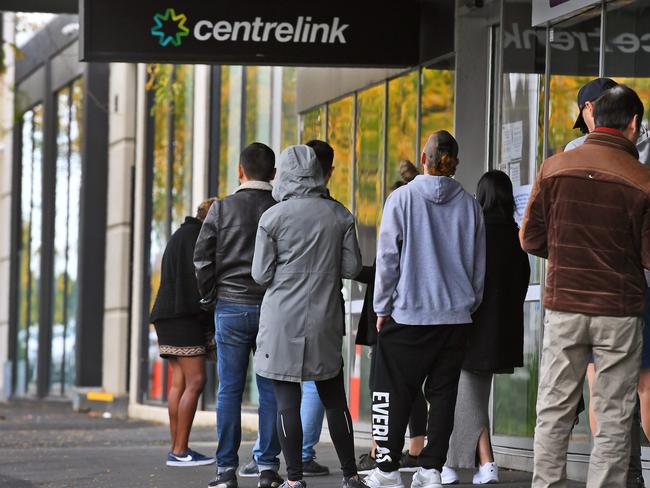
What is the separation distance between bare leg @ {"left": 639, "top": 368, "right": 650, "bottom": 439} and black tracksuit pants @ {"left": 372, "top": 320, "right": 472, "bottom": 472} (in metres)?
1.07

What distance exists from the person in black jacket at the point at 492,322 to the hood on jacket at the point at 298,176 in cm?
108

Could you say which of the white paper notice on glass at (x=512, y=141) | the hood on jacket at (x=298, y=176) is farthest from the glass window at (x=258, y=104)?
the hood on jacket at (x=298, y=176)

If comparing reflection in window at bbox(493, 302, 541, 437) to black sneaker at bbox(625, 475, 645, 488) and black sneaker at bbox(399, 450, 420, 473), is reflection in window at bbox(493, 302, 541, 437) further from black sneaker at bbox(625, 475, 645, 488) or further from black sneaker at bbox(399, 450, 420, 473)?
black sneaker at bbox(625, 475, 645, 488)

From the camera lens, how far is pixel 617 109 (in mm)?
6652

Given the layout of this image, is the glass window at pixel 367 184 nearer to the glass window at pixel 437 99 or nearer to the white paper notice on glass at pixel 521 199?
the glass window at pixel 437 99

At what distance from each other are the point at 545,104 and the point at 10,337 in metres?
19.8

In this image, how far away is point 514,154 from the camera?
10.4 m

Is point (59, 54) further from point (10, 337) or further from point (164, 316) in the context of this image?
point (164, 316)

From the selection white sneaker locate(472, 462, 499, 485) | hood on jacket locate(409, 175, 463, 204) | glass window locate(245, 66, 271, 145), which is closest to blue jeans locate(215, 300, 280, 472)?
white sneaker locate(472, 462, 499, 485)

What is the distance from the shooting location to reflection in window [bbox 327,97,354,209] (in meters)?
13.4

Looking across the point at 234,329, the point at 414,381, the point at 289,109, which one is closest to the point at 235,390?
the point at 234,329

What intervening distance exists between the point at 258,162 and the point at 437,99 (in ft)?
10.5

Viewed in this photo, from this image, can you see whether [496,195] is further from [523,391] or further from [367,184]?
[367,184]

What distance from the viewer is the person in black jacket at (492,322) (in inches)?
336
